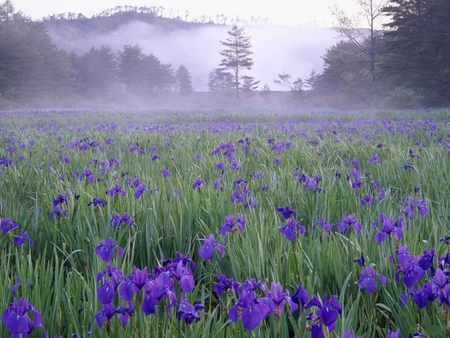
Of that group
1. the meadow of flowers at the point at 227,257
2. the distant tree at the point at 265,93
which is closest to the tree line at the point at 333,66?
the distant tree at the point at 265,93

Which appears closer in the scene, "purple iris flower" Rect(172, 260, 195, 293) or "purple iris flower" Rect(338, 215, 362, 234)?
"purple iris flower" Rect(172, 260, 195, 293)

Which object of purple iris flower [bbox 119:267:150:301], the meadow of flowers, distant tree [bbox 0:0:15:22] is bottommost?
the meadow of flowers

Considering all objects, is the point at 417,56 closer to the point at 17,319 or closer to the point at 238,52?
the point at 17,319

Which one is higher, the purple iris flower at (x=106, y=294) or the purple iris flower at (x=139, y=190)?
the purple iris flower at (x=139, y=190)

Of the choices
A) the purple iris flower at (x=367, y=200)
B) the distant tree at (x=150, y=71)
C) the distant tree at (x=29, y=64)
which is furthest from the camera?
the distant tree at (x=150, y=71)

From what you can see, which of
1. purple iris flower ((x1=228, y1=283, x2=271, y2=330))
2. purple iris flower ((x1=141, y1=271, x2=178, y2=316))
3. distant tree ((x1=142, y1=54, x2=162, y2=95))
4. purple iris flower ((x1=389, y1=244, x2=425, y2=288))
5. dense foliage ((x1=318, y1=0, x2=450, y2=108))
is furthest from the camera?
distant tree ((x1=142, y1=54, x2=162, y2=95))

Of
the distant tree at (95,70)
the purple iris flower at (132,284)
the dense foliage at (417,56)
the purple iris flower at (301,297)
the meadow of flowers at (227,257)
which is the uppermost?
the distant tree at (95,70)

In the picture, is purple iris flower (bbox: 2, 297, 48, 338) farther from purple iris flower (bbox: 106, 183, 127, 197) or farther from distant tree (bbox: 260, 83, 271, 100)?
distant tree (bbox: 260, 83, 271, 100)

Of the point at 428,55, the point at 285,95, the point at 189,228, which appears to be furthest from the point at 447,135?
the point at 285,95

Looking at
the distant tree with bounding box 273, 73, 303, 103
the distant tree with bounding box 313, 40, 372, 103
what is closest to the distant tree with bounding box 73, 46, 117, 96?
the distant tree with bounding box 273, 73, 303, 103

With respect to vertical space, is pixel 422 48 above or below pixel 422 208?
above

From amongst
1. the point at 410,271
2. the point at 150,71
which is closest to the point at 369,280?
the point at 410,271

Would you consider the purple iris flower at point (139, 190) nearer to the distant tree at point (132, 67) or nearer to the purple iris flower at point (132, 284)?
the purple iris flower at point (132, 284)

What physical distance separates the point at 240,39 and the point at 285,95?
1419 centimetres
